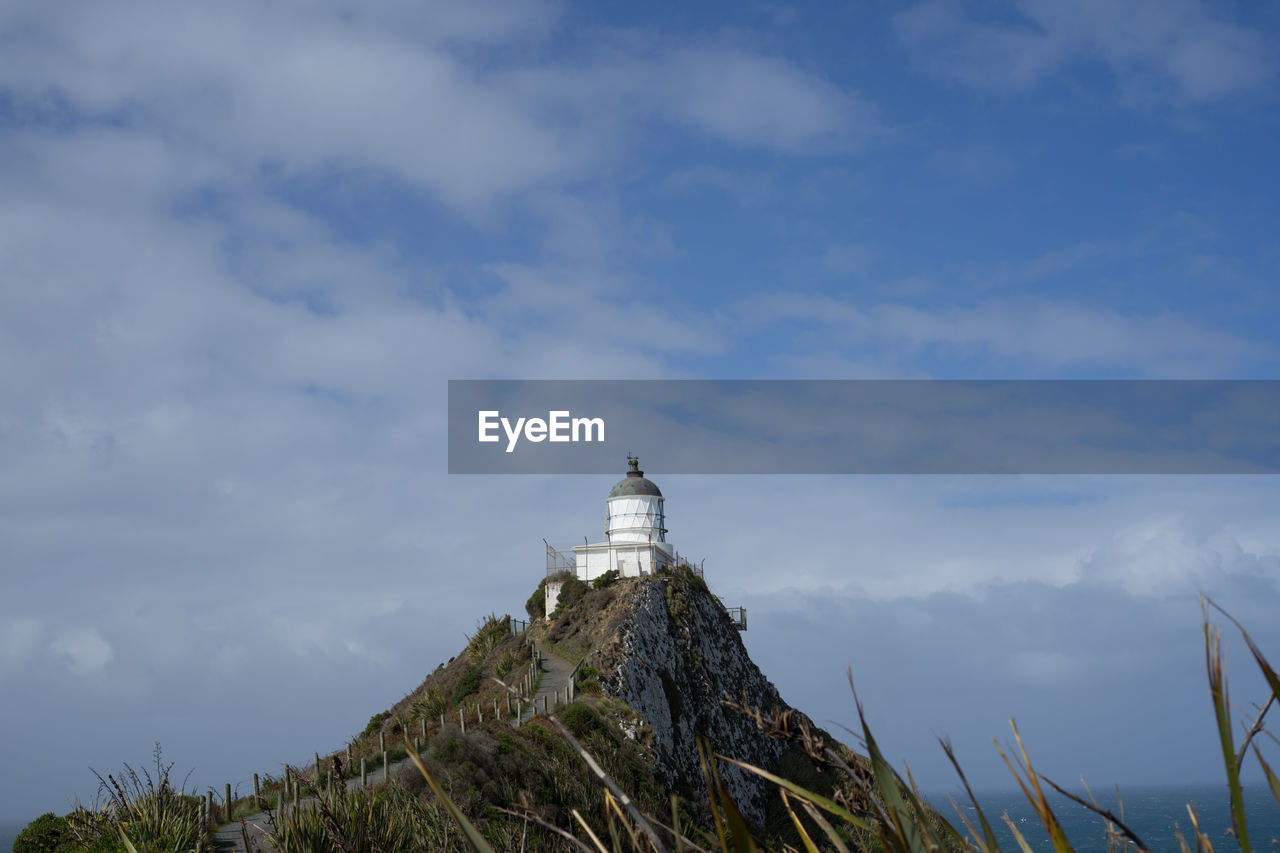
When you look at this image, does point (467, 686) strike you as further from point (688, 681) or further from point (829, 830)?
point (829, 830)

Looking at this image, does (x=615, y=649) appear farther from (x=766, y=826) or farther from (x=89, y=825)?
(x=89, y=825)

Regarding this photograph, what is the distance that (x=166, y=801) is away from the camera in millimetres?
11602

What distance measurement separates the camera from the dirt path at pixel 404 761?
1296cm

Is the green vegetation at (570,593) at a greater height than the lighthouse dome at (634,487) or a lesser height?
lesser

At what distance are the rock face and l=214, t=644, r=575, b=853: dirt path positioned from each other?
1980mm

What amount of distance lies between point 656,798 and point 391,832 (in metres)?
15.1

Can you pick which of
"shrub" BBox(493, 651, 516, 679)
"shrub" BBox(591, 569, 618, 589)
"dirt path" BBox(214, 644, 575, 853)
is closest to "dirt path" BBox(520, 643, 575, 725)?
"dirt path" BBox(214, 644, 575, 853)

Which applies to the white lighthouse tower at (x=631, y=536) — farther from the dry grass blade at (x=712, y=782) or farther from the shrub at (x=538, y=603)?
the dry grass blade at (x=712, y=782)

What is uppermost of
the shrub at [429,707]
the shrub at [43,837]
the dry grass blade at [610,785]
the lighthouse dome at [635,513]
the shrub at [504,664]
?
the lighthouse dome at [635,513]

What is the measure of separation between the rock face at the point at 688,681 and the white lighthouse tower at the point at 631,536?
2.18 meters

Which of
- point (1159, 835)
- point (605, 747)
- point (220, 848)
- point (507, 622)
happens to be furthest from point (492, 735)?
point (1159, 835)

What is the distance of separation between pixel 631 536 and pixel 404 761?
2730cm

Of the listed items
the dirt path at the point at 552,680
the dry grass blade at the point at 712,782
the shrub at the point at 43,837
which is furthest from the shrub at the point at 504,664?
the dry grass blade at the point at 712,782

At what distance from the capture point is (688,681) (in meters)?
38.0
